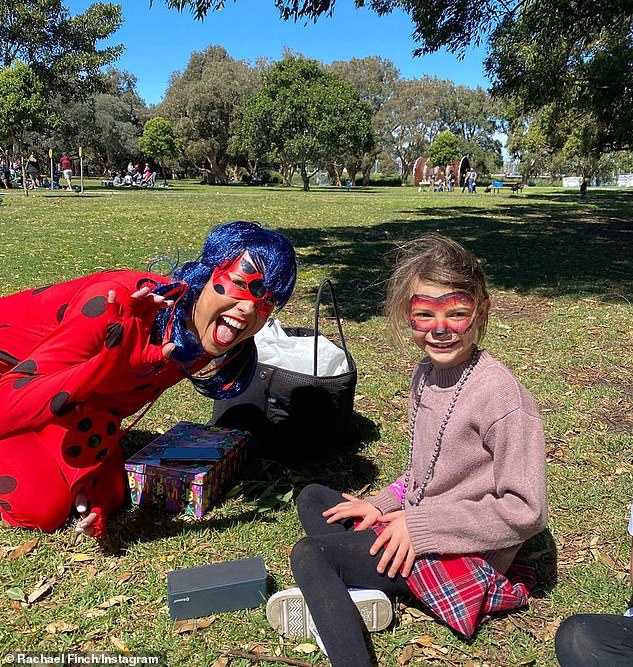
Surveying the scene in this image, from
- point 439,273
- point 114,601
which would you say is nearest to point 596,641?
point 439,273

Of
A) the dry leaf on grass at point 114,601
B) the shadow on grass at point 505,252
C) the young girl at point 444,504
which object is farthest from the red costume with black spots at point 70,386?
the shadow on grass at point 505,252

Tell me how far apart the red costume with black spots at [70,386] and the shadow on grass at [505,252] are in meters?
2.10

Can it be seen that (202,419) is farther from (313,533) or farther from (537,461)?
(537,461)

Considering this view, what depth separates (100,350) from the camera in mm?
2438

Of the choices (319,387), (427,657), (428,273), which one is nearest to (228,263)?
(428,273)

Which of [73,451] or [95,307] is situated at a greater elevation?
[95,307]

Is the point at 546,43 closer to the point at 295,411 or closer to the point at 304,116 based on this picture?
the point at 295,411

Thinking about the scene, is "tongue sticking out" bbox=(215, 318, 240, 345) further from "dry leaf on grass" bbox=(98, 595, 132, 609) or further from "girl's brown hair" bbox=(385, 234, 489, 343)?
"dry leaf on grass" bbox=(98, 595, 132, 609)

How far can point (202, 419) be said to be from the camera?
13.4ft

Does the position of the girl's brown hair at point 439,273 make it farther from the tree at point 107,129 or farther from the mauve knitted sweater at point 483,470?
the tree at point 107,129

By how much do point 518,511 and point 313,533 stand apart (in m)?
0.85

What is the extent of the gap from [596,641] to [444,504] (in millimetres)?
576

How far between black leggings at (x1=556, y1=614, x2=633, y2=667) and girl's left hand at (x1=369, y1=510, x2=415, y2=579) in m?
0.51

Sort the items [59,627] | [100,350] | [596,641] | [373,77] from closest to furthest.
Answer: [596,641]
[59,627]
[100,350]
[373,77]
